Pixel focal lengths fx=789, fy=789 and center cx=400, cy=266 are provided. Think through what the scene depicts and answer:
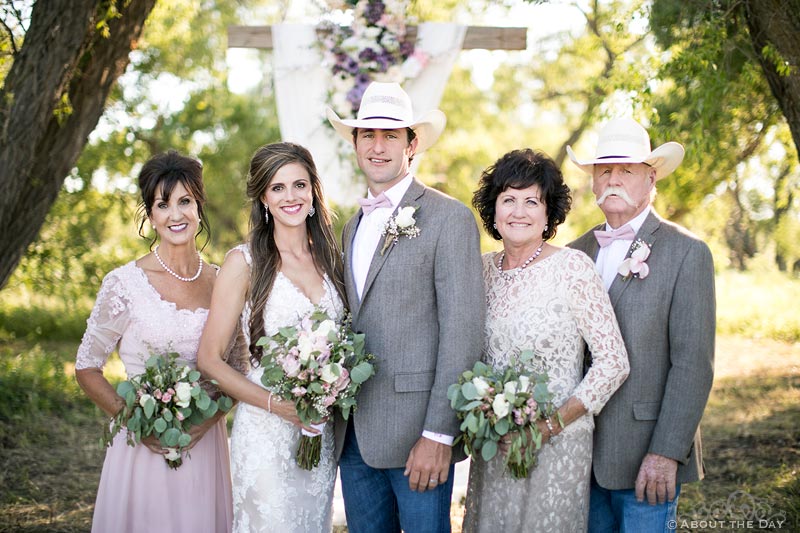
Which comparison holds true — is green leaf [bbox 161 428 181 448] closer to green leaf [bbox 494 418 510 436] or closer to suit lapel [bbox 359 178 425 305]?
suit lapel [bbox 359 178 425 305]

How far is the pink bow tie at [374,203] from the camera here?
11.7 ft

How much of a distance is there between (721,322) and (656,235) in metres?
11.2

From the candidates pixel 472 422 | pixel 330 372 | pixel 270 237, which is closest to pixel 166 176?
pixel 270 237

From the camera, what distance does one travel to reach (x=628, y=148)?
3.64 metres

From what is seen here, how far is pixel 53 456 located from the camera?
22.0 ft

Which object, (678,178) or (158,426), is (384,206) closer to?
(158,426)

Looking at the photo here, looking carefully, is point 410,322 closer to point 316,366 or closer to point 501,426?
point 316,366

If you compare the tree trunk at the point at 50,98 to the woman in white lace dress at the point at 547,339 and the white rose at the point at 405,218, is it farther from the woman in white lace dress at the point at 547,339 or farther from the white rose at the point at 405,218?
the woman in white lace dress at the point at 547,339

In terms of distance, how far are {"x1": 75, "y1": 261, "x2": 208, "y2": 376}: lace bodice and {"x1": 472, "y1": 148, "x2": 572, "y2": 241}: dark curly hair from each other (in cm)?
154

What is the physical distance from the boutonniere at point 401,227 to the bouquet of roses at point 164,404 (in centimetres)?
101

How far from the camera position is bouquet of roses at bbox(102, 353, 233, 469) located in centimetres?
335

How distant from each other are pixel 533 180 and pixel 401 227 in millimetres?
601

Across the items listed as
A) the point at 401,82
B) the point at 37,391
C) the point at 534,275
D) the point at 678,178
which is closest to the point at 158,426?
the point at 534,275

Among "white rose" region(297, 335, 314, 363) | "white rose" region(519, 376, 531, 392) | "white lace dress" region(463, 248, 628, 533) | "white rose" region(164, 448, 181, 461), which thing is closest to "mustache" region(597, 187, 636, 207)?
"white lace dress" region(463, 248, 628, 533)
